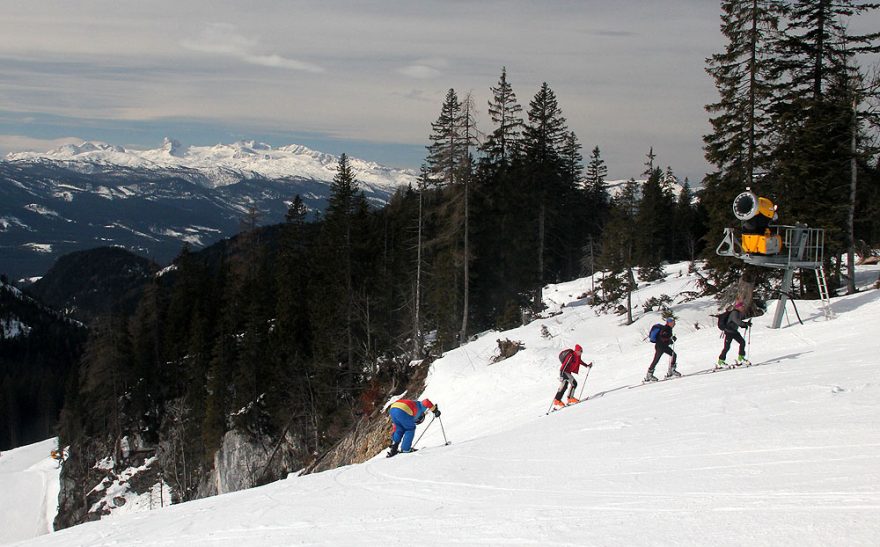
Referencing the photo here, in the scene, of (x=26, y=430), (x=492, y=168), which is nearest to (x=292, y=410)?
(x=492, y=168)

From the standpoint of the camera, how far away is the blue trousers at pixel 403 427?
531 inches

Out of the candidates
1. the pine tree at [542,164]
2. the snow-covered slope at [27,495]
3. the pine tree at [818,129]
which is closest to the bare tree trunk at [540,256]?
the pine tree at [542,164]

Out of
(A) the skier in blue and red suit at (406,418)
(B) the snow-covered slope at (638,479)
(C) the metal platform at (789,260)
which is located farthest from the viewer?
(C) the metal platform at (789,260)

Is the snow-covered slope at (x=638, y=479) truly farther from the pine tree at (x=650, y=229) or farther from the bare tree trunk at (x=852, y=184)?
the pine tree at (x=650, y=229)

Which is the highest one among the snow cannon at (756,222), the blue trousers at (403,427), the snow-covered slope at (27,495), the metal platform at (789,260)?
the snow cannon at (756,222)

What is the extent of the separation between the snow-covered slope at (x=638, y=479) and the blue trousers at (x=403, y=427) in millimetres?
1246

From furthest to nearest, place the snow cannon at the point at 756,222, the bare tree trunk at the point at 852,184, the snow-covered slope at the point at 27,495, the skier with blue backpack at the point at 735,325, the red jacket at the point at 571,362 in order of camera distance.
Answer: the snow-covered slope at the point at 27,495 < the bare tree trunk at the point at 852,184 < the snow cannon at the point at 756,222 < the red jacket at the point at 571,362 < the skier with blue backpack at the point at 735,325

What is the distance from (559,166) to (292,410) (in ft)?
90.6

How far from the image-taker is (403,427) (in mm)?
13562

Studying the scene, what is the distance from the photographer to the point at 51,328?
151 metres

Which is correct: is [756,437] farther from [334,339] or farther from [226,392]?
[226,392]

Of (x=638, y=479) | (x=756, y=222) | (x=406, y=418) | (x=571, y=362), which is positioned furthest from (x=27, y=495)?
(x=638, y=479)

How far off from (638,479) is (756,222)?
12.5 m

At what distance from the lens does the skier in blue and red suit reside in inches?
528
